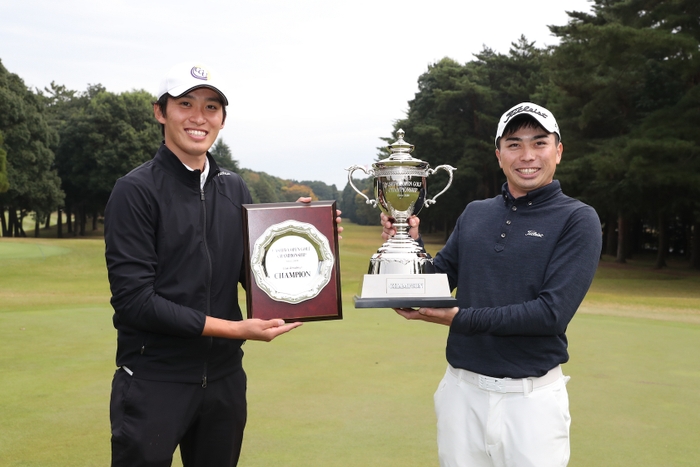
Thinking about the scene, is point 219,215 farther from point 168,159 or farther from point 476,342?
point 476,342

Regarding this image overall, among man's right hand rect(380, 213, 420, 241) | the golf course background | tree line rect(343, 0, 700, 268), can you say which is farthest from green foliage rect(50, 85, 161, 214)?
man's right hand rect(380, 213, 420, 241)

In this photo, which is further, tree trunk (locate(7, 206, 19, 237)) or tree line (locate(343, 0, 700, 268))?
tree trunk (locate(7, 206, 19, 237))

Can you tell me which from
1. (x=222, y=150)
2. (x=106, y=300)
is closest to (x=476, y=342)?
(x=106, y=300)

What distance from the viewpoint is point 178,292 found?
7.98 feet

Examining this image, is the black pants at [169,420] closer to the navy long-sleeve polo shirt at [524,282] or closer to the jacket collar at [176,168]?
the jacket collar at [176,168]

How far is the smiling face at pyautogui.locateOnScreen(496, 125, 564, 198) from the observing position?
253 centimetres

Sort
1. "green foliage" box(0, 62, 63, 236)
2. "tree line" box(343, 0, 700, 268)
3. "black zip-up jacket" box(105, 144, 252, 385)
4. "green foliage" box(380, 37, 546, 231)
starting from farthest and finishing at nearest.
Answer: "green foliage" box(380, 37, 546, 231) < "green foliage" box(0, 62, 63, 236) < "tree line" box(343, 0, 700, 268) < "black zip-up jacket" box(105, 144, 252, 385)

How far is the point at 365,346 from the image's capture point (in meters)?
6.28

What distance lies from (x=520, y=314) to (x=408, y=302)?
446 millimetres

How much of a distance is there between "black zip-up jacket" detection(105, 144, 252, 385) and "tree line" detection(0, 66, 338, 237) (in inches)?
1265

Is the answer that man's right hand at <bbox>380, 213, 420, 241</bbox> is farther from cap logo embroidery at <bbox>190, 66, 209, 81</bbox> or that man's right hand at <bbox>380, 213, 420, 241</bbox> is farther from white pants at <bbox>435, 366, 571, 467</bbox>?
cap logo embroidery at <bbox>190, 66, 209, 81</bbox>

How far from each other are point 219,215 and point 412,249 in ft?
2.91

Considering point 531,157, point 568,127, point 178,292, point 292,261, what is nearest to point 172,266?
point 178,292

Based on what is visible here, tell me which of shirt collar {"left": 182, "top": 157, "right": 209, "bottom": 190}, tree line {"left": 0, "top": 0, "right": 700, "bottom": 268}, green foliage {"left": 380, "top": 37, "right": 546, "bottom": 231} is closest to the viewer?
shirt collar {"left": 182, "top": 157, "right": 209, "bottom": 190}
